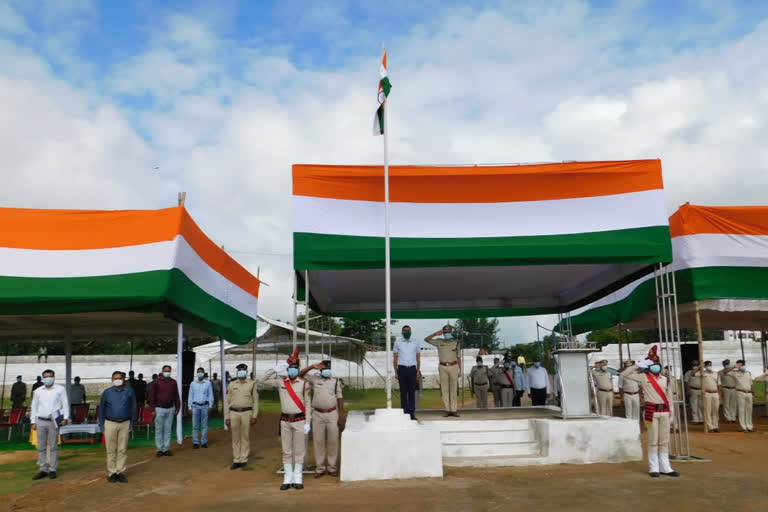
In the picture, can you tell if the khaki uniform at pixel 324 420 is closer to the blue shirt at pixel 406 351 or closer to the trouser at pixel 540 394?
the blue shirt at pixel 406 351

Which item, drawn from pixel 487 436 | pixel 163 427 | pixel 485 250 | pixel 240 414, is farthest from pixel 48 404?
pixel 485 250

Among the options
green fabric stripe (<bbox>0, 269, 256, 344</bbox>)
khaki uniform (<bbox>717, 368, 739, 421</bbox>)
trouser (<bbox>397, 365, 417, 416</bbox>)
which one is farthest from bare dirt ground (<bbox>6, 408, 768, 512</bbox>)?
khaki uniform (<bbox>717, 368, 739, 421</bbox>)

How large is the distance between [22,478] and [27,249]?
13.9 ft

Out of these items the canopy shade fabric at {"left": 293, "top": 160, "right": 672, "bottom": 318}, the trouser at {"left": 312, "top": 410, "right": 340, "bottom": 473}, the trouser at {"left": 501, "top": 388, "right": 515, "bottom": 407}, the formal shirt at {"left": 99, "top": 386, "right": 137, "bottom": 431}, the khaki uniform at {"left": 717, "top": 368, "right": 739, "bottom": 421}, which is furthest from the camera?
the trouser at {"left": 501, "top": 388, "right": 515, "bottom": 407}

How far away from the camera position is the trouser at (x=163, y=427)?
Answer: 1141cm

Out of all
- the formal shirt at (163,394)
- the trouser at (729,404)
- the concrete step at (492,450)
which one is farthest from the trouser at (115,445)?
the trouser at (729,404)

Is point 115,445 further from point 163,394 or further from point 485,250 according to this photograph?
point 485,250

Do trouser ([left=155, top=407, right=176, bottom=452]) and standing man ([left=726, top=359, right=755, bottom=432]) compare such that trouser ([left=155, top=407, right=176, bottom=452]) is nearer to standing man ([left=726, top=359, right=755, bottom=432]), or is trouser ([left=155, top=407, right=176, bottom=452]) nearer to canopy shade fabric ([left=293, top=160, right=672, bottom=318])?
canopy shade fabric ([left=293, top=160, right=672, bottom=318])

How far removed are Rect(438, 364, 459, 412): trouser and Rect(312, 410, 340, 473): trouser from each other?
2844 millimetres

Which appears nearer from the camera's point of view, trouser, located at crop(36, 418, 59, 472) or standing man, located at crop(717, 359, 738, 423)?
trouser, located at crop(36, 418, 59, 472)

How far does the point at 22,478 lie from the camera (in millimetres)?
9305

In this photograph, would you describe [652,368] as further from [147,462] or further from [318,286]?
[147,462]

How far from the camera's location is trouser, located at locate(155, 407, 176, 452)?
1141 cm

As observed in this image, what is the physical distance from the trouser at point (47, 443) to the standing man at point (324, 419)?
156 inches
